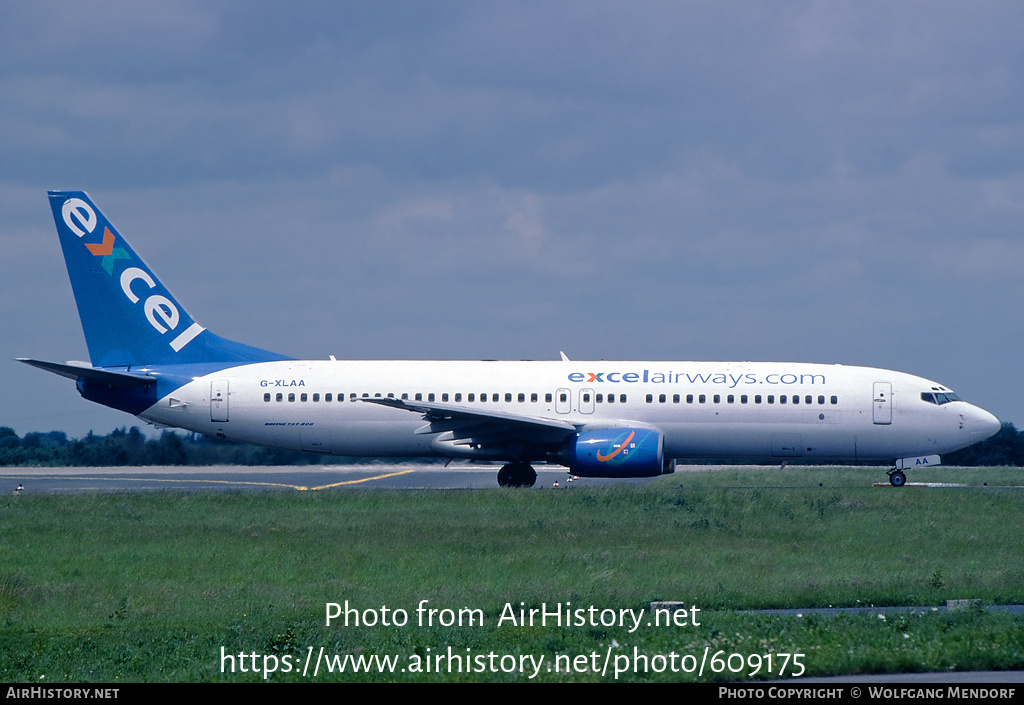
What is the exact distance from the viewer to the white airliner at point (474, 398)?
29.7 metres

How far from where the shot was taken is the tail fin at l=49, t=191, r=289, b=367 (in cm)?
3108

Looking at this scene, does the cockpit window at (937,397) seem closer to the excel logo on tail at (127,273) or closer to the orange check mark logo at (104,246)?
the excel logo on tail at (127,273)

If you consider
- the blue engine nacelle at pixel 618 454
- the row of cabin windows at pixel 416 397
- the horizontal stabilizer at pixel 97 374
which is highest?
the horizontal stabilizer at pixel 97 374

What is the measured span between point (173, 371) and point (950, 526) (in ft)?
68.7

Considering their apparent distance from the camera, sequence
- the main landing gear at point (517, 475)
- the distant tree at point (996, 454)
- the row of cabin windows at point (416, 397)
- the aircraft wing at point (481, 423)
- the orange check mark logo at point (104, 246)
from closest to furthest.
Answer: the aircraft wing at point (481, 423), the row of cabin windows at point (416, 397), the main landing gear at point (517, 475), the orange check mark logo at point (104, 246), the distant tree at point (996, 454)

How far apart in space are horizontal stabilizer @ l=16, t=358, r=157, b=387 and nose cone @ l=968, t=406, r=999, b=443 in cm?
2307

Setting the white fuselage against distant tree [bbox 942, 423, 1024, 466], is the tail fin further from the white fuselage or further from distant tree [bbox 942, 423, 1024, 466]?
distant tree [bbox 942, 423, 1024, 466]

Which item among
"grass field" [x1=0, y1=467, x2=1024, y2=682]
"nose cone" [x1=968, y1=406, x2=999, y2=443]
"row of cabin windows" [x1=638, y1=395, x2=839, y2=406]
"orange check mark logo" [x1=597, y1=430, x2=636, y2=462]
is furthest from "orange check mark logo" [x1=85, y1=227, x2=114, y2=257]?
"nose cone" [x1=968, y1=406, x2=999, y2=443]

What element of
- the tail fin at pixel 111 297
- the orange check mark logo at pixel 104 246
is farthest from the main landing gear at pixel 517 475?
the orange check mark logo at pixel 104 246

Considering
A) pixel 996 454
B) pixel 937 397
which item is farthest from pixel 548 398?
pixel 996 454

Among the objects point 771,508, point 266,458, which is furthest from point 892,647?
point 266,458

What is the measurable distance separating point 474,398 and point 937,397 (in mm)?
13083

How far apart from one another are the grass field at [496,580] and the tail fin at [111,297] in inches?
230

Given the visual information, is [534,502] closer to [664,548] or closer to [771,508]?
[771,508]
